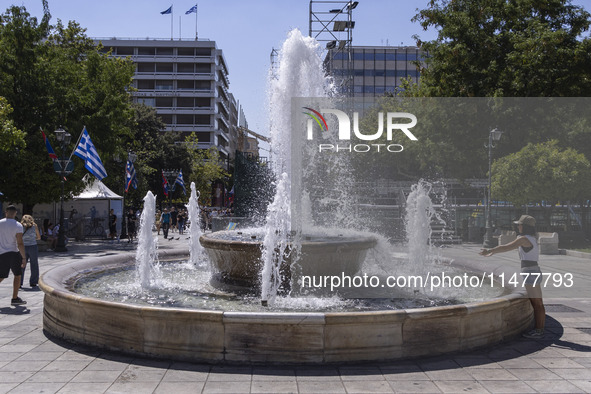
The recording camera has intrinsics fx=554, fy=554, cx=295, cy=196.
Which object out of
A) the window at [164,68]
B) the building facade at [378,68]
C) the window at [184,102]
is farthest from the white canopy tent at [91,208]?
the building facade at [378,68]

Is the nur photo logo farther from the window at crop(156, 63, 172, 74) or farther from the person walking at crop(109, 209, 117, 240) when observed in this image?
the window at crop(156, 63, 172, 74)

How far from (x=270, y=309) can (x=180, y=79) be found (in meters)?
72.4

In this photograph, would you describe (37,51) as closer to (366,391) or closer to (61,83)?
(61,83)

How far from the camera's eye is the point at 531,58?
24.0 m

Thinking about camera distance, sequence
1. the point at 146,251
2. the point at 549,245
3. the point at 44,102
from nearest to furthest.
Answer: the point at 146,251 → the point at 549,245 → the point at 44,102

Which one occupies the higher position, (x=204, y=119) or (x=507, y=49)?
(x=204, y=119)

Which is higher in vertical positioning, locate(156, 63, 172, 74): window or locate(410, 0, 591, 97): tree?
locate(156, 63, 172, 74): window

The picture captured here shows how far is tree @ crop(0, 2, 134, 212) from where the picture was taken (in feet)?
70.3

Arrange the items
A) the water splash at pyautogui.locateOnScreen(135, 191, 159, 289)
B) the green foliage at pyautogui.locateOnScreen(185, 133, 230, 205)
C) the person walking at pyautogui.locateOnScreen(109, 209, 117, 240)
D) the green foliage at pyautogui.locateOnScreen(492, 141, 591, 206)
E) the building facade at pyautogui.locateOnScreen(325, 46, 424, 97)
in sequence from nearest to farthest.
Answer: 1. the water splash at pyautogui.locateOnScreen(135, 191, 159, 289)
2. the green foliage at pyautogui.locateOnScreen(492, 141, 591, 206)
3. the person walking at pyautogui.locateOnScreen(109, 209, 117, 240)
4. the green foliage at pyautogui.locateOnScreen(185, 133, 230, 205)
5. the building facade at pyautogui.locateOnScreen(325, 46, 424, 97)

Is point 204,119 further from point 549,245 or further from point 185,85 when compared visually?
point 549,245

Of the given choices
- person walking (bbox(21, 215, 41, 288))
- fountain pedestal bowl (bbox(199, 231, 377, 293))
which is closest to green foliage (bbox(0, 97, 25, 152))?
person walking (bbox(21, 215, 41, 288))

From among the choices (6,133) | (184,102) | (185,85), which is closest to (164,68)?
(185,85)

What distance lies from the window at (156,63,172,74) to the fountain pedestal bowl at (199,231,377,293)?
70.8 metres

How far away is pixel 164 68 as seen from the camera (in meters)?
75.8
